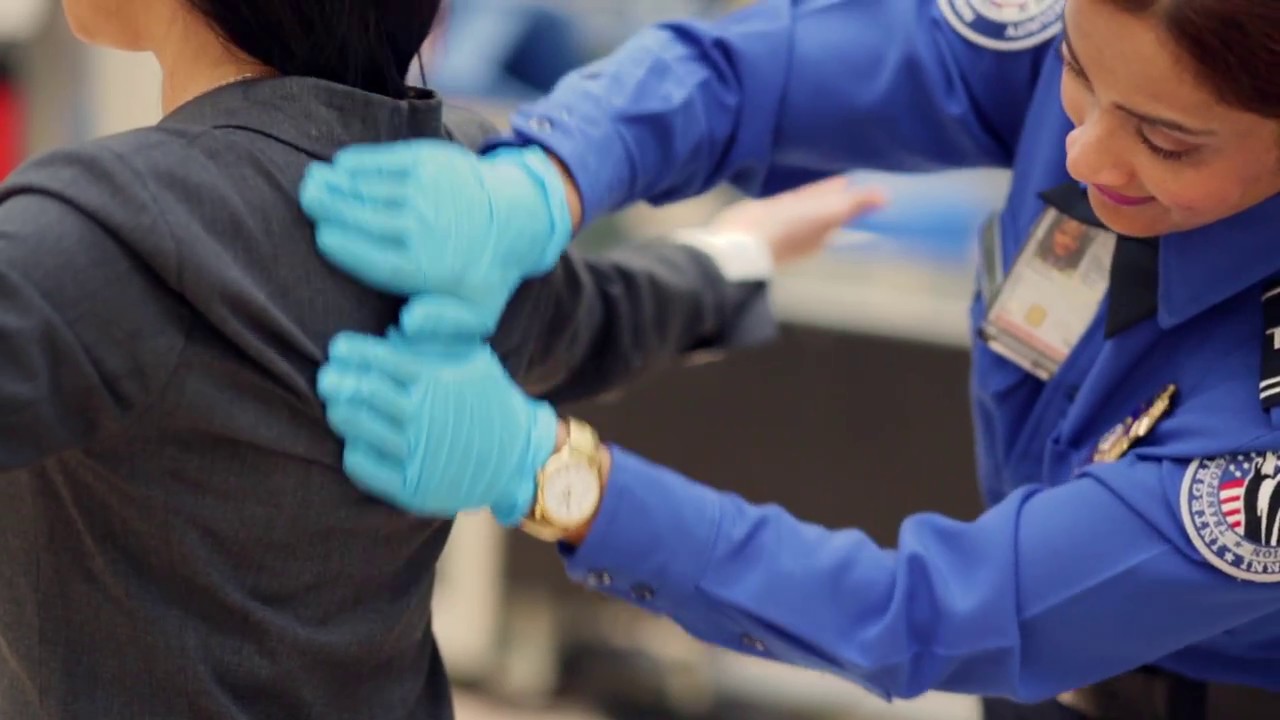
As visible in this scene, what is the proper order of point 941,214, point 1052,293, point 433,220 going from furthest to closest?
point 941,214 < point 1052,293 < point 433,220

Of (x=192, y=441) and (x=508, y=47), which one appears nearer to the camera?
(x=192, y=441)

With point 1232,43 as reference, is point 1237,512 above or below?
below

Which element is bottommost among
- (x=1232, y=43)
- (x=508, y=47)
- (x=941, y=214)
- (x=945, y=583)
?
(x=941, y=214)

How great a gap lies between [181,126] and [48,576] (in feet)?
0.88

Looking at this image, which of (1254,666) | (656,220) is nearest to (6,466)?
(1254,666)

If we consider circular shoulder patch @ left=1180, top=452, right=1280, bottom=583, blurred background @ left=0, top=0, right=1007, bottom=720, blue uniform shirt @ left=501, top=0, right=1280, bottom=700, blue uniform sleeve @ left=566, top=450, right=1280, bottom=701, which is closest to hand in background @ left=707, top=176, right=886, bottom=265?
blue uniform shirt @ left=501, top=0, right=1280, bottom=700

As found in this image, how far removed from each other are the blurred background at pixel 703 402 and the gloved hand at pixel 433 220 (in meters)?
1.10

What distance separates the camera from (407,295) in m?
0.87

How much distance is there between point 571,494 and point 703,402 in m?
1.33

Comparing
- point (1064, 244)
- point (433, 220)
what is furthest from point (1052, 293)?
point (433, 220)

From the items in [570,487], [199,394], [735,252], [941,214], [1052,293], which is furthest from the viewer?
[941,214]

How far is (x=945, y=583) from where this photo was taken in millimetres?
996

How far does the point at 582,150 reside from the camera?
1060 millimetres

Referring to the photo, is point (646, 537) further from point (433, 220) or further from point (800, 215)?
point (800, 215)
